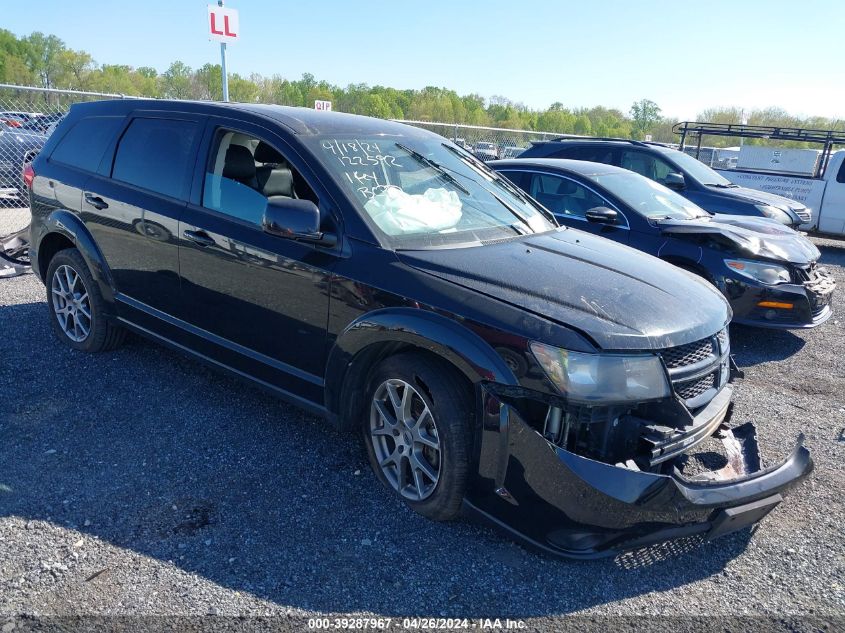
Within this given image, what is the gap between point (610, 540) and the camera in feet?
8.70

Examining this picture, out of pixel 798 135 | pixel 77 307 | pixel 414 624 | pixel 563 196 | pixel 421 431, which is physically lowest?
pixel 414 624

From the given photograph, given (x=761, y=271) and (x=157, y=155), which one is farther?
(x=761, y=271)

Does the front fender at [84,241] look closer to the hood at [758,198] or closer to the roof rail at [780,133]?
the hood at [758,198]

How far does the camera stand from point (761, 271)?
582 centimetres

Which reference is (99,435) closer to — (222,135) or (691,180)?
(222,135)

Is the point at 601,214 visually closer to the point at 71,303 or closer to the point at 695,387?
the point at 695,387

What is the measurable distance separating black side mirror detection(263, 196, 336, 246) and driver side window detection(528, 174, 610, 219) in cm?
393

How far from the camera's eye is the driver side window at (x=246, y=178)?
3.61 metres

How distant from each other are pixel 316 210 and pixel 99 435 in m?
1.91

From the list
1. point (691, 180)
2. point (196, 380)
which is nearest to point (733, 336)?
point (691, 180)

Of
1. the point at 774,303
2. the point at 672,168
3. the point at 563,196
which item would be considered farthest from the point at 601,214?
the point at 672,168

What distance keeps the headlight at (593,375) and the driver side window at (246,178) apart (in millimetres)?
1576

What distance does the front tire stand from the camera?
289cm

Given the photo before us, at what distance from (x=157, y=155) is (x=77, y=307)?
150 centimetres
